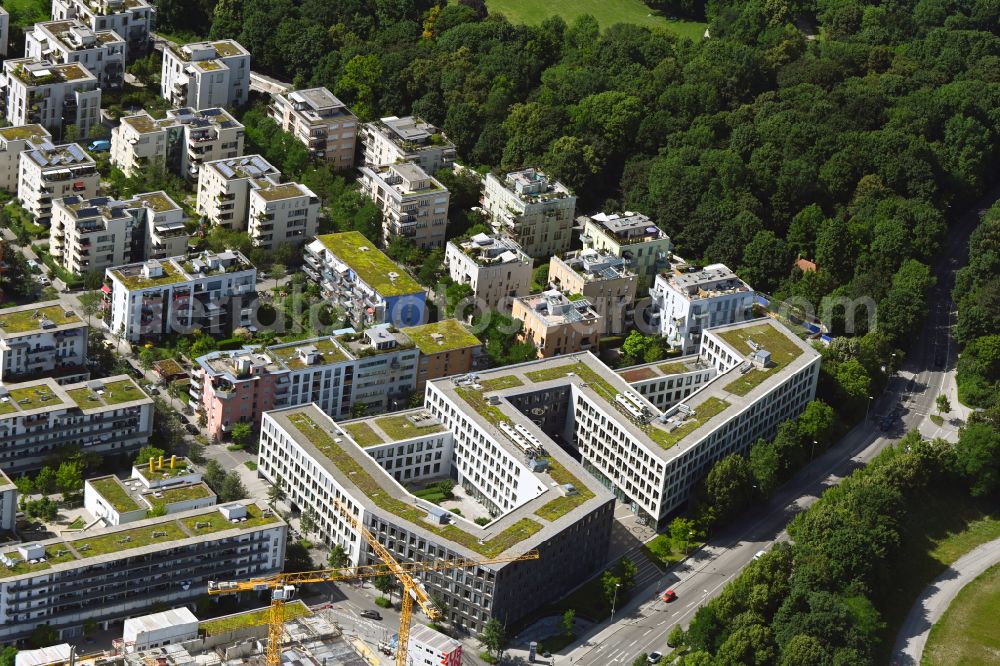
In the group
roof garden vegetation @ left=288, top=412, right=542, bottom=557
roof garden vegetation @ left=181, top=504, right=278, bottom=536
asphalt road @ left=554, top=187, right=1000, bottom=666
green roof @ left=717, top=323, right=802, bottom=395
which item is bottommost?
asphalt road @ left=554, top=187, right=1000, bottom=666

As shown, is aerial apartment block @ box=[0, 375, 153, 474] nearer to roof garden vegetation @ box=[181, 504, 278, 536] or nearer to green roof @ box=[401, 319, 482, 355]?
roof garden vegetation @ box=[181, 504, 278, 536]

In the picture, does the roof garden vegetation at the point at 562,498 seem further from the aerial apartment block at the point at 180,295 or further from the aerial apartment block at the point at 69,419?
the aerial apartment block at the point at 180,295

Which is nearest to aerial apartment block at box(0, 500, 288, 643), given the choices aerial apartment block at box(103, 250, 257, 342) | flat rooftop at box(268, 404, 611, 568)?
flat rooftop at box(268, 404, 611, 568)

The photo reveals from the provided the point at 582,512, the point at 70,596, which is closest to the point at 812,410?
the point at 582,512

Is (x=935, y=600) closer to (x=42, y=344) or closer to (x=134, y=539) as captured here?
(x=134, y=539)

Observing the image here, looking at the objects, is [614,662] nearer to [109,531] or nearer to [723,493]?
[723,493]

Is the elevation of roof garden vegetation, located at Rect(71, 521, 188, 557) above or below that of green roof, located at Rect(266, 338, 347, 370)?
below
